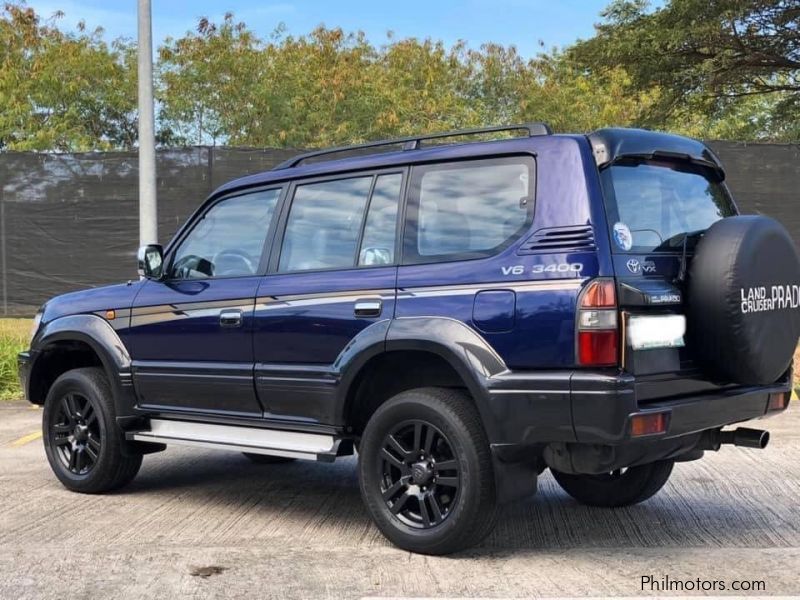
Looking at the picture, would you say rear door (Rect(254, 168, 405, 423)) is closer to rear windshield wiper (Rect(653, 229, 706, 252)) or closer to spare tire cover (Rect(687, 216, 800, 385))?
rear windshield wiper (Rect(653, 229, 706, 252))

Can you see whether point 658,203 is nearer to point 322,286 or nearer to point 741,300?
point 741,300

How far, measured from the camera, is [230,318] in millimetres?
5219

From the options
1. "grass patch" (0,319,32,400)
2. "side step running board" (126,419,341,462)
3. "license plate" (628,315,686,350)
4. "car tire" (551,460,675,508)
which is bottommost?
"grass patch" (0,319,32,400)

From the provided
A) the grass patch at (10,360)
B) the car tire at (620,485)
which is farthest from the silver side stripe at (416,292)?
the grass patch at (10,360)

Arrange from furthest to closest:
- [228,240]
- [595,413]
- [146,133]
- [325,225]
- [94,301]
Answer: [146,133], [94,301], [228,240], [325,225], [595,413]

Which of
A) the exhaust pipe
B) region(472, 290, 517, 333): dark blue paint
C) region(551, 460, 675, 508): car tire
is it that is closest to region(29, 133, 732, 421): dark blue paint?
region(472, 290, 517, 333): dark blue paint

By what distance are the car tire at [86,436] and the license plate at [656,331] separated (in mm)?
3358

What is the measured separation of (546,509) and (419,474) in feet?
4.18

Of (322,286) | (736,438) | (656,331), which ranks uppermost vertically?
(322,286)

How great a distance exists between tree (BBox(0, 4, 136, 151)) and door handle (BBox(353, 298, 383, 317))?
22127 millimetres

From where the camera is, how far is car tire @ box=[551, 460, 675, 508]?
5254mm

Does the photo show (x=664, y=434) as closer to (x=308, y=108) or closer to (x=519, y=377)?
(x=519, y=377)

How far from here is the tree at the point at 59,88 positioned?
2497 cm

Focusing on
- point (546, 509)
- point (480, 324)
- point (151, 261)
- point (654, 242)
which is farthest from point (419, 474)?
point (151, 261)
